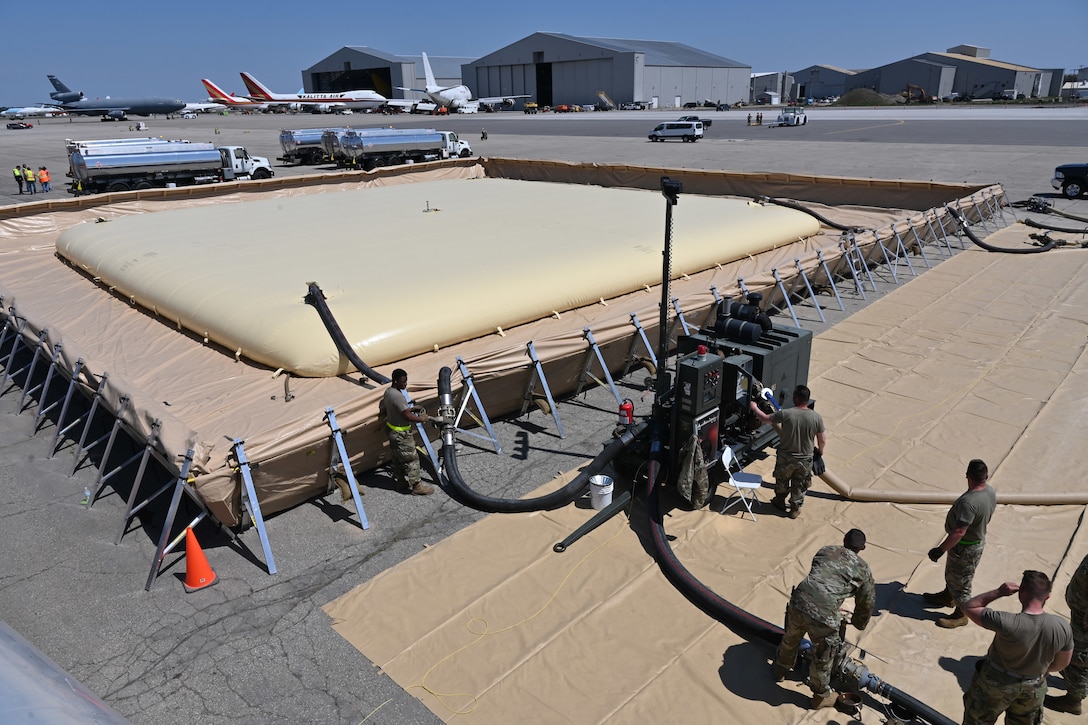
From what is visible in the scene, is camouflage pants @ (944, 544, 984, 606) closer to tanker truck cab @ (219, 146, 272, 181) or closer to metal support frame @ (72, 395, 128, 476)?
metal support frame @ (72, 395, 128, 476)

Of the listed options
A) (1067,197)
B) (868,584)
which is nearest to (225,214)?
(868,584)

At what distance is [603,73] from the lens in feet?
376

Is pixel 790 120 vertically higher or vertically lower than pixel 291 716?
higher

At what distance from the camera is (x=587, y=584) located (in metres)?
7.48

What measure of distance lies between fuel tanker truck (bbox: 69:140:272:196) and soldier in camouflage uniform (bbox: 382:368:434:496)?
103 feet

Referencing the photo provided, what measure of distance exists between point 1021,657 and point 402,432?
6647 mm

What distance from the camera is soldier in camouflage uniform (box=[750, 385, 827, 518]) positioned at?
8109mm

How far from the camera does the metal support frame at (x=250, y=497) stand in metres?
7.84

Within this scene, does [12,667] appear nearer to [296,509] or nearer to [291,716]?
[291,716]

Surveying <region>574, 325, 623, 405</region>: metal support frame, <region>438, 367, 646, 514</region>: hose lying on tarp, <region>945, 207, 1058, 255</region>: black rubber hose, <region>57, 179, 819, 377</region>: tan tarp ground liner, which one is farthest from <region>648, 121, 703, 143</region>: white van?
<region>438, 367, 646, 514</region>: hose lying on tarp

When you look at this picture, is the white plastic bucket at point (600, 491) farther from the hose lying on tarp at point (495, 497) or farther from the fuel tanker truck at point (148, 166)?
the fuel tanker truck at point (148, 166)

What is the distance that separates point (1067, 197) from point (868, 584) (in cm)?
3136

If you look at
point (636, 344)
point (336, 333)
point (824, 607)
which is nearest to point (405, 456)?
point (336, 333)

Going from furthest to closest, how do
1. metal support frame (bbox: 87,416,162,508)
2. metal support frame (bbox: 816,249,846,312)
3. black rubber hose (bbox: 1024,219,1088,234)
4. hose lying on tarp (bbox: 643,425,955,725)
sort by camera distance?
black rubber hose (bbox: 1024,219,1088,234)
metal support frame (bbox: 816,249,846,312)
metal support frame (bbox: 87,416,162,508)
hose lying on tarp (bbox: 643,425,955,725)
